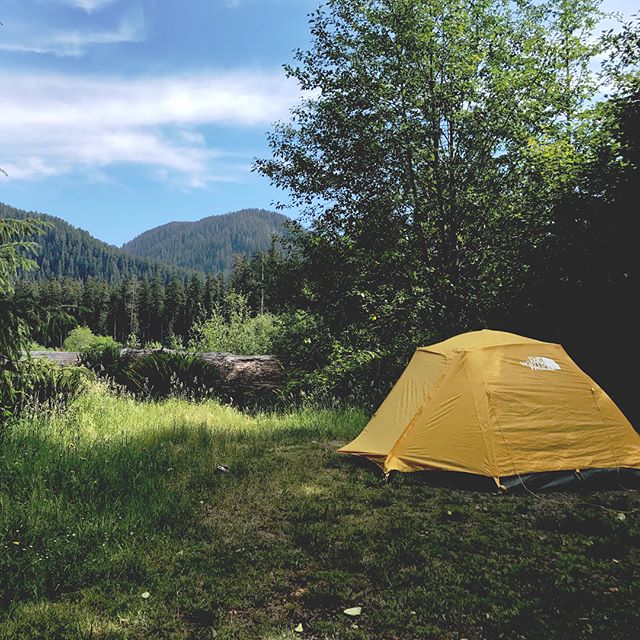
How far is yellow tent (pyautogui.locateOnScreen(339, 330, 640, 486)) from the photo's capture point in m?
5.71

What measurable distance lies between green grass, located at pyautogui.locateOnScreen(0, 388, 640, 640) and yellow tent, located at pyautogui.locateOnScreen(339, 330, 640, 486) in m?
0.38

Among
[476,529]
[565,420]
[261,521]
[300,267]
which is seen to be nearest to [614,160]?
[565,420]

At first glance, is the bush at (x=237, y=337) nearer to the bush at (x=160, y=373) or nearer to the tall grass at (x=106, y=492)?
the bush at (x=160, y=373)

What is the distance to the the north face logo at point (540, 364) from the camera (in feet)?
20.3

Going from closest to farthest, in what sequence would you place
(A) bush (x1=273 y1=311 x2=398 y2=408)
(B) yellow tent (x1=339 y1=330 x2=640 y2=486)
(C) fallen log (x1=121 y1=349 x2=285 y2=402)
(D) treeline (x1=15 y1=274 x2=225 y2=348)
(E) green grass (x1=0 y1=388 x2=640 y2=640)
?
(E) green grass (x1=0 y1=388 x2=640 y2=640)
(B) yellow tent (x1=339 y1=330 x2=640 y2=486)
(A) bush (x1=273 y1=311 x2=398 y2=408)
(C) fallen log (x1=121 y1=349 x2=285 y2=402)
(D) treeline (x1=15 y1=274 x2=225 y2=348)

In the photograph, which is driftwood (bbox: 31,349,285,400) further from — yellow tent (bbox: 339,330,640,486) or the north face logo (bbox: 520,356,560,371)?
the north face logo (bbox: 520,356,560,371)

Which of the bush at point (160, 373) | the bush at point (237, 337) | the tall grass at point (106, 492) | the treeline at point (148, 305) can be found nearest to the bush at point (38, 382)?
the tall grass at point (106, 492)

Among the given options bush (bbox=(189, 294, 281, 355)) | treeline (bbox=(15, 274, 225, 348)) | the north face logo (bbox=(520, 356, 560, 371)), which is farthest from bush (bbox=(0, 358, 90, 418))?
treeline (bbox=(15, 274, 225, 348))

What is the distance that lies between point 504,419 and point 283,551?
117 inches

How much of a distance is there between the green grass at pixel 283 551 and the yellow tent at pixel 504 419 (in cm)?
38

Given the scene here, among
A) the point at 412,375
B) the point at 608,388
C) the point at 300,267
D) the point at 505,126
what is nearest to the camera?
the point at 412,375

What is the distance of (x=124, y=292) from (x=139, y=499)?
344 ft

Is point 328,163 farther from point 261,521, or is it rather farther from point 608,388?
point 261,521

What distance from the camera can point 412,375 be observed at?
683cm
